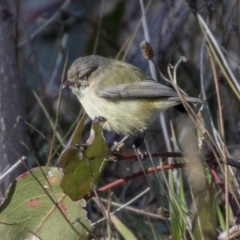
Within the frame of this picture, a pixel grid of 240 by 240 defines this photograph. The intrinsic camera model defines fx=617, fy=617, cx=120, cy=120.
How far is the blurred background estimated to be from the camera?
3.17 m

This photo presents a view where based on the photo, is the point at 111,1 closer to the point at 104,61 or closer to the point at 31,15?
the point at 31,15

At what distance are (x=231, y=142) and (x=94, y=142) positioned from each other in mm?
A: 1839

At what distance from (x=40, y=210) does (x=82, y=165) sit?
0.22 m

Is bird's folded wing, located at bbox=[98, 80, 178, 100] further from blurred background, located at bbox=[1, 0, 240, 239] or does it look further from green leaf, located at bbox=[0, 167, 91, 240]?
green leaf, located at bbox=[0, 167, 91, 240]

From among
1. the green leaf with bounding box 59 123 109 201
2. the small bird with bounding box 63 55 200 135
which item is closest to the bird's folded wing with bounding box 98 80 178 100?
the small bird with bounding box 63 55 200 135

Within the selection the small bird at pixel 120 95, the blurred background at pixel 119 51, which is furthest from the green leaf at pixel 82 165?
the blurred background at pixel 119 51

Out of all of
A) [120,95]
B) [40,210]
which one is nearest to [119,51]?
[120,95]

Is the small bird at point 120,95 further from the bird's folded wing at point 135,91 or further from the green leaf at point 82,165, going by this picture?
the green leaf at point 82,165

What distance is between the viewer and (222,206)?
8.20ft

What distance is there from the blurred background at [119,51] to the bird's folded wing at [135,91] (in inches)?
11.1

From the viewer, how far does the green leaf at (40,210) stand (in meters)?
1.81

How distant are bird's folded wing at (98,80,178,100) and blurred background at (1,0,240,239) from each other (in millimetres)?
283

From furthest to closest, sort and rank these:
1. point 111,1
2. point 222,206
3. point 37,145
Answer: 1. point 111,1
2. point 37,145
3. point 222,206

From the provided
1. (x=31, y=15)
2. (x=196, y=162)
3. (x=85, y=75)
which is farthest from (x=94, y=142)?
(x=31, y=15)
